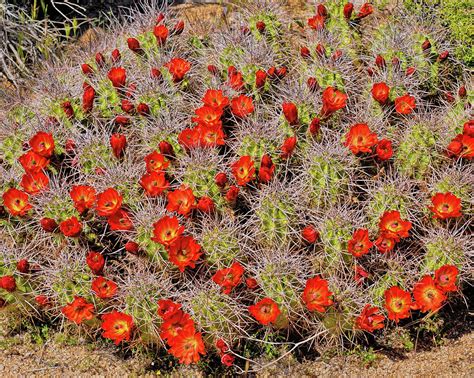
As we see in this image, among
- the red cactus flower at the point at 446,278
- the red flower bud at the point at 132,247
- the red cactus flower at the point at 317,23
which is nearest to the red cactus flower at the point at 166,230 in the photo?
the red flower bud at the point at 132,247

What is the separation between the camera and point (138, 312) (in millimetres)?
3180

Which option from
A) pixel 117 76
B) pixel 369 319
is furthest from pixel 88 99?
pixel 369 319

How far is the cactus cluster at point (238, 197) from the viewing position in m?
3.22

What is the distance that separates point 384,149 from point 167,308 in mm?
1540

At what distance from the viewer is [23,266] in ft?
10.9

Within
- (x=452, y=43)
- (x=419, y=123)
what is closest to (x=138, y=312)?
(x=419, y=123)

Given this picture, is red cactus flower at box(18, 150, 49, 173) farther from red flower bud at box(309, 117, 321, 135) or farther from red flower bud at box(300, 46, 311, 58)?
red flower bud at box(300, 46, 311, 58)

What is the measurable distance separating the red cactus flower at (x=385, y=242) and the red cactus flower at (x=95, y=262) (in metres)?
1.50

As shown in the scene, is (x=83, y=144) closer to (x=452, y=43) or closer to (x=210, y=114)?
(x=210, y=114)

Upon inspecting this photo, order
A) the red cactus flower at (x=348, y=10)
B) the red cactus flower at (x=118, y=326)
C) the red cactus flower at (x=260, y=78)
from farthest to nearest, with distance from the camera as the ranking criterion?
the red cactus flower at (x=348, y=10) < the red cactus flower at (x=260, y=78) < the red cactus flower at (x=118, y=326)

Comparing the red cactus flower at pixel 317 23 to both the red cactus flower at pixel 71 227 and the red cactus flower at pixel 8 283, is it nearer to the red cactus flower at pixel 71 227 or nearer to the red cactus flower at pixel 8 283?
the red cactus flower at pixel 71 227

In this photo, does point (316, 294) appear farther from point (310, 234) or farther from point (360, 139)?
point (360, 139)

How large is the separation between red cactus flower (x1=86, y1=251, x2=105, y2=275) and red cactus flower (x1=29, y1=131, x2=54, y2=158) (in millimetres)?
770

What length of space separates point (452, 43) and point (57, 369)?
3.54m
